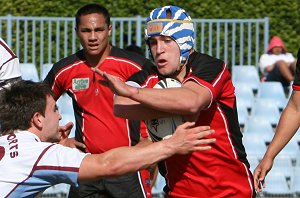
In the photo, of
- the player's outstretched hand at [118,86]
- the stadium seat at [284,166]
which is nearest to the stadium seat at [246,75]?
the stadium seat at [284,166]

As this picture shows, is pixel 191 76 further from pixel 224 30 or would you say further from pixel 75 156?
pixel 224 30

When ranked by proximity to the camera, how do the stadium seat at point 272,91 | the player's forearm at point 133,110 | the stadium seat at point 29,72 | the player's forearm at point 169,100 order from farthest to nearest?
the stadium seat at point 272,91
the stadium seat at point 29,72
the player's forearm at point 133,110
the player's forearm at point 169,100

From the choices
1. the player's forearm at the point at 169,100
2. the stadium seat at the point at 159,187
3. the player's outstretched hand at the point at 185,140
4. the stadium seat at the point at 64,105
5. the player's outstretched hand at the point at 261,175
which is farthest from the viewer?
the stadium seat at the point at 64,105

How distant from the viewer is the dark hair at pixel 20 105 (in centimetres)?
521

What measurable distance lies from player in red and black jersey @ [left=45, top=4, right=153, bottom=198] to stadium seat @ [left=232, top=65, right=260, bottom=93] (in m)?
6.03

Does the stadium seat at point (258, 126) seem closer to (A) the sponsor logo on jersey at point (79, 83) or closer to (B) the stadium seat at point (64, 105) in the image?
(B) the stadium seat at point (64, 105)

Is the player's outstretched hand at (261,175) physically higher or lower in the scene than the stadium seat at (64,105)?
higher

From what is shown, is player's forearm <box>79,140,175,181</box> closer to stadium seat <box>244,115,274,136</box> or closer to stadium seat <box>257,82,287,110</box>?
stadium seat <box>244,115,274,136</box>

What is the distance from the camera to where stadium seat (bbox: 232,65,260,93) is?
14.1 m

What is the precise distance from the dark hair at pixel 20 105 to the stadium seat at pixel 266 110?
28.0 ft

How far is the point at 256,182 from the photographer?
625 cm

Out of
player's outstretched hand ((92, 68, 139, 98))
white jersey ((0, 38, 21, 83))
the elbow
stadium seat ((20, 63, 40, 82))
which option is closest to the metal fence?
stadium seat ((20, 63, 40, 82))

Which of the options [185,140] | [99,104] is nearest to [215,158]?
[185,140]

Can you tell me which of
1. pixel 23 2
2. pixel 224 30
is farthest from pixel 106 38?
pixel 23 2
